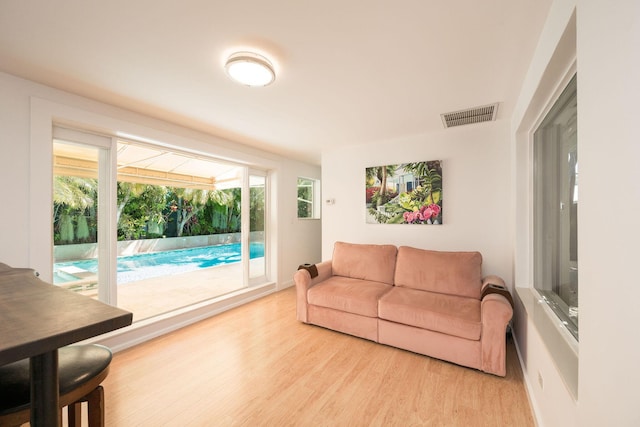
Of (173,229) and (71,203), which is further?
(173,229)

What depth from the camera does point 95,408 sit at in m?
1.03

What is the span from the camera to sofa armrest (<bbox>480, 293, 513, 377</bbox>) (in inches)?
80.4

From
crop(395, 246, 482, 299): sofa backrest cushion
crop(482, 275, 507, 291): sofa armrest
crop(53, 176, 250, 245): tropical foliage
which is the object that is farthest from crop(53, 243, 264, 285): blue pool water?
crop(482, 275, 507, 291): sofa armrest

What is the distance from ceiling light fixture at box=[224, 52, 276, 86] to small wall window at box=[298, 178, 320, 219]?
319 cm

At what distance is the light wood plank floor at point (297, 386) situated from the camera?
5.50 feet

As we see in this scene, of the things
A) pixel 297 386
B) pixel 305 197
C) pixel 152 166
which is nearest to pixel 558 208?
pixel 297 386

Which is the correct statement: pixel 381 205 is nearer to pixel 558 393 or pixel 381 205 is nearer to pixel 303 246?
pixel 303 246

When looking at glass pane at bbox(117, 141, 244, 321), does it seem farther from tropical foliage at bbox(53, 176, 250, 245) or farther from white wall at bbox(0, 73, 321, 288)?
white wall at bbox(0, 73, 321, 288)

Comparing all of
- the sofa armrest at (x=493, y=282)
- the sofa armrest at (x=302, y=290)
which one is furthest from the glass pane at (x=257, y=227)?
the sofa armrest at (x=493, y=282)

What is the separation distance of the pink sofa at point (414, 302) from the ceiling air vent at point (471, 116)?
1.53m

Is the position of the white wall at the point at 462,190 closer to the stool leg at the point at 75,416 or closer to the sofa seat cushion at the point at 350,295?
the sofa seat cushion at the point at 350,295

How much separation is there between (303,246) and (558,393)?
13.6 ft

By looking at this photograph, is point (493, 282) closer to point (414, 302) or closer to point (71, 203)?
point (414, 302)

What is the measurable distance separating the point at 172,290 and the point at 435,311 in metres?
4.42
